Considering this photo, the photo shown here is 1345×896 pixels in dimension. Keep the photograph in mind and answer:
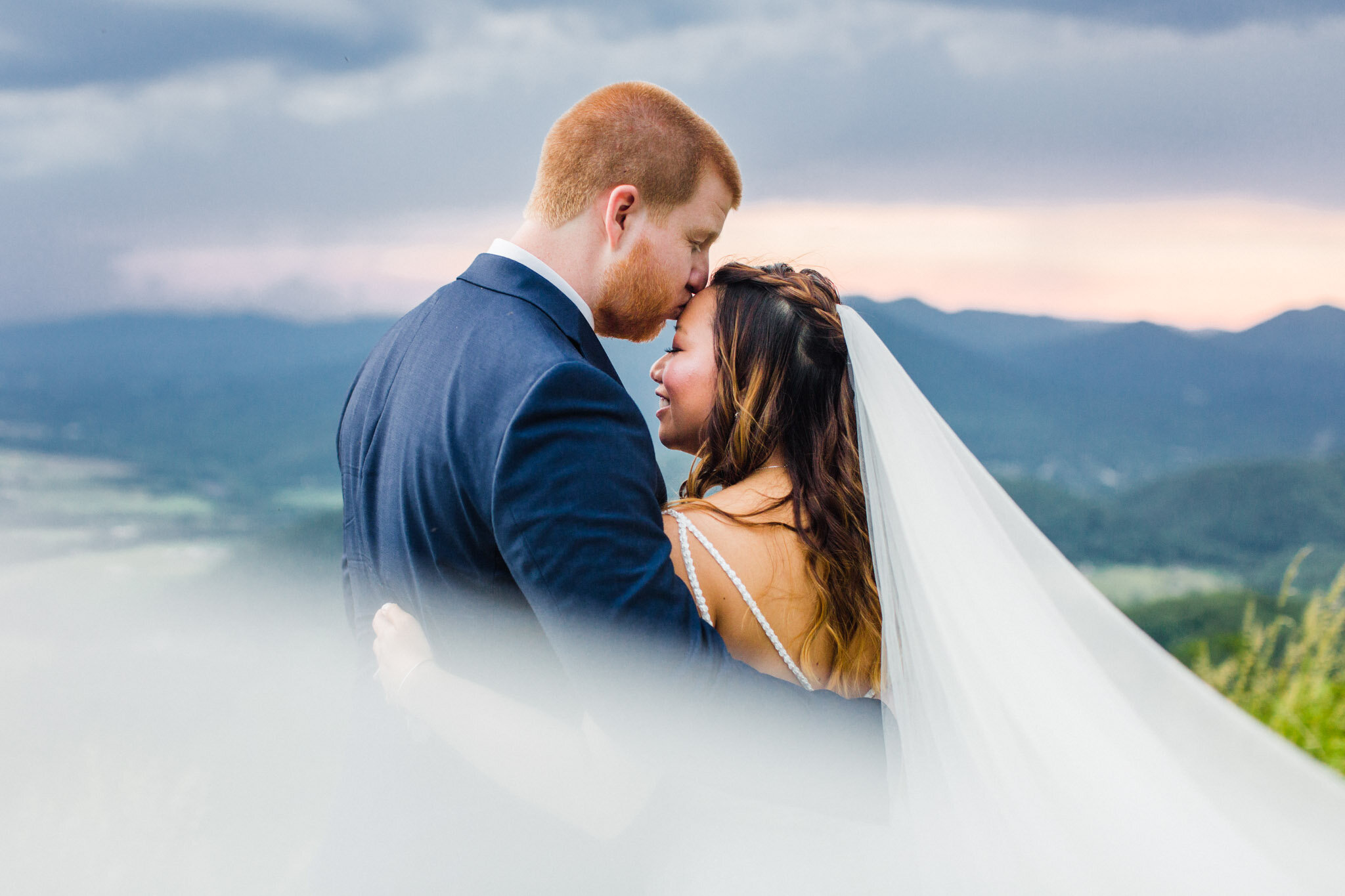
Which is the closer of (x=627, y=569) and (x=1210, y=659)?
(x=627, y=569)

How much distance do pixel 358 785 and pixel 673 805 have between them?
735 millimetres

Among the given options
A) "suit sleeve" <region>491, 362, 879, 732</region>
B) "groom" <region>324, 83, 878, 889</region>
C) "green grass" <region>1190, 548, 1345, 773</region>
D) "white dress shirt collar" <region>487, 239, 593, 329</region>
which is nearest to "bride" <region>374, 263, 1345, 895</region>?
"groom" <region>324, 83, 878, 889</region>

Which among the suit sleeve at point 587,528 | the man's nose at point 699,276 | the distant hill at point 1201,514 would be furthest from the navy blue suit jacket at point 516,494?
the distant hill at point 1201,514

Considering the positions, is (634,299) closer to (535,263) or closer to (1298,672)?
(535,263)

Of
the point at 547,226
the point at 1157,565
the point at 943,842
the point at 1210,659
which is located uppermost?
the point at 547,226

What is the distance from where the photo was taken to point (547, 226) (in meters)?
1.79

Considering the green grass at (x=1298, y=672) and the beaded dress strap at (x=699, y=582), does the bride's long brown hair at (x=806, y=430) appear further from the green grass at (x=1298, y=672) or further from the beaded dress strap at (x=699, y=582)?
the green grass at (x=1298, y=672)

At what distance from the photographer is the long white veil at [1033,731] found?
5.68ft

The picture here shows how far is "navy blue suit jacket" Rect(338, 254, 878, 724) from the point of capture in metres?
1.35

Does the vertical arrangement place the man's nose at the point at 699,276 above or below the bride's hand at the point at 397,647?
above

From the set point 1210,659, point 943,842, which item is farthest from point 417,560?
point 1210,659

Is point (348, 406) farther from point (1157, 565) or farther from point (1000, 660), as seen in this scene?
point (1157, 565)

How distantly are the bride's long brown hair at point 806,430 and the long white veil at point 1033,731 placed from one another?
0.05m

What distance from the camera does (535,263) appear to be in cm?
172
